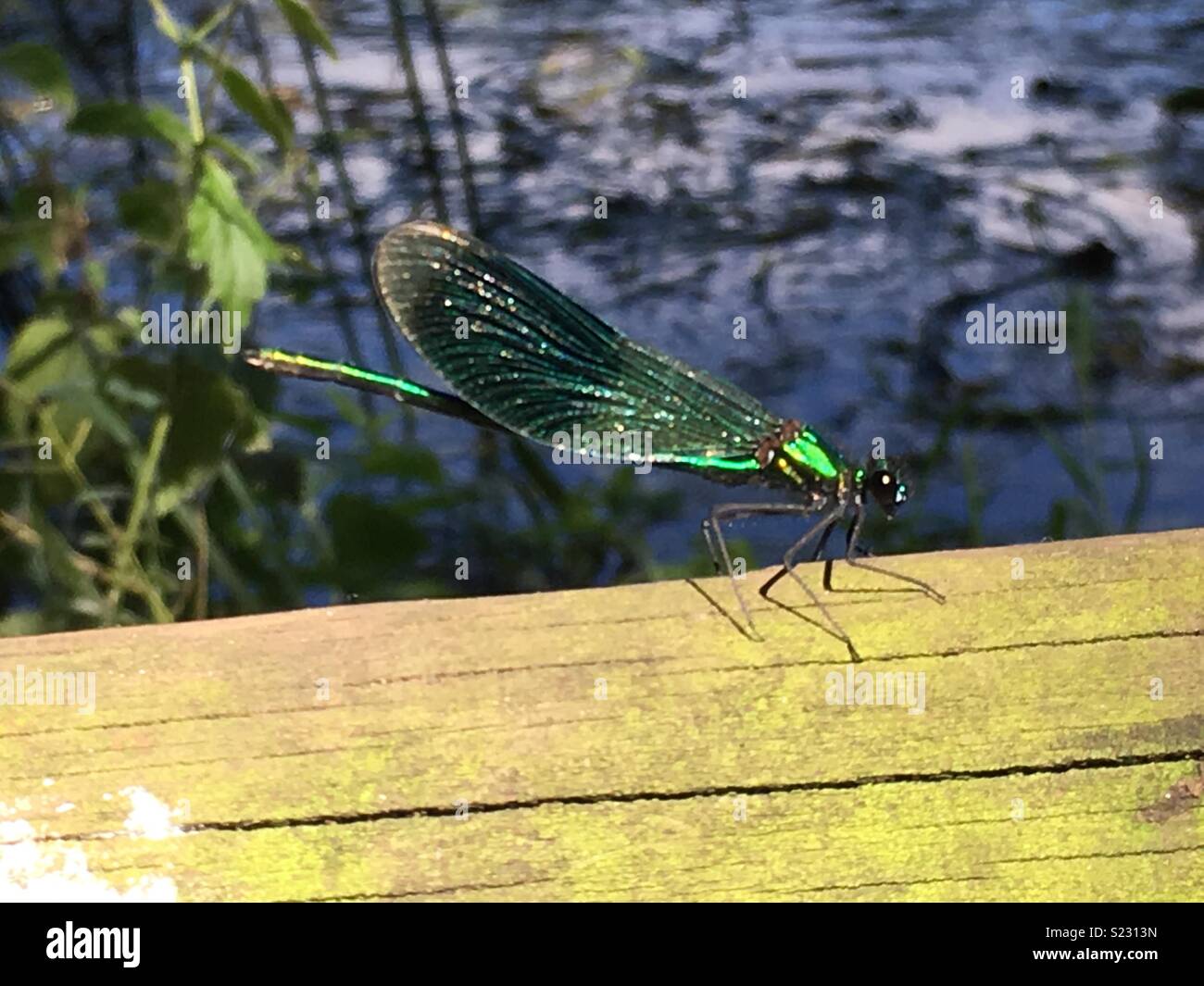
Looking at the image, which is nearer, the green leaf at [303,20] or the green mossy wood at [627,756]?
the green mossy wood at [627,756]

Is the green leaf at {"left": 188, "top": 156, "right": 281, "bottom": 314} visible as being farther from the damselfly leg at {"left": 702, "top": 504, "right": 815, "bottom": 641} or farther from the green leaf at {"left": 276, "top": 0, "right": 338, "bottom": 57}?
the damselfly leg at {"left": 702, "top": 504, "right": 815, "bottom": 641}

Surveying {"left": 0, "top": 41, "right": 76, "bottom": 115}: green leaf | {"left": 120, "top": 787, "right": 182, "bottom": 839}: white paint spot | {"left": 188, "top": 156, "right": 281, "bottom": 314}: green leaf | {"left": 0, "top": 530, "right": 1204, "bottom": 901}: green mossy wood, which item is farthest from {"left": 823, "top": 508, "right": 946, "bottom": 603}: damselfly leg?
{"left": 0, "top": 41, "right": 76, "bottom": 115}: green leaf

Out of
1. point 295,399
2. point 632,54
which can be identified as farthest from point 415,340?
point 632,54

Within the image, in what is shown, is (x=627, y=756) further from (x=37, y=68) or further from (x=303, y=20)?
(x=37, y=68)

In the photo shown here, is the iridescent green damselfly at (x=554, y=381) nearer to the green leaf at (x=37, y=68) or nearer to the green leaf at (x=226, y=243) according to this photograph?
the green leaf at (x=226, y=243)

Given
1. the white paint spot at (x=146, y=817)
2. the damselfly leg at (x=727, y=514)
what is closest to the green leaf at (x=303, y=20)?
the damselfly leg at (x=727, y=514)

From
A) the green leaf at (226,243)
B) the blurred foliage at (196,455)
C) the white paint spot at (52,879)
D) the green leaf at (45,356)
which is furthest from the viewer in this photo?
the green leaf at (45,356)
